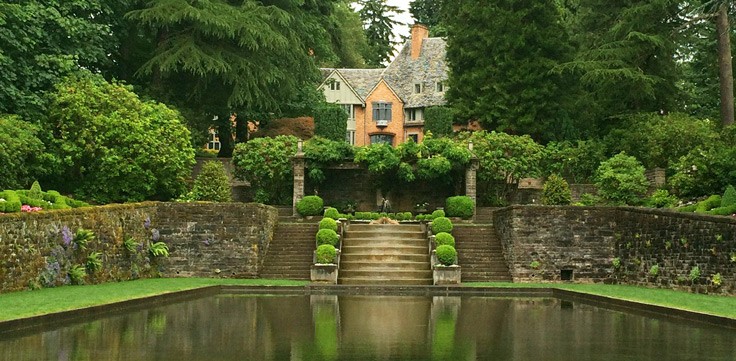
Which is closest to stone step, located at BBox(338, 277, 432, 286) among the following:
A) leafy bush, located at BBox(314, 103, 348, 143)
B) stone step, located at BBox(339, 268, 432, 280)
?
stone step, located at BBox(339, 268, 432, 280)

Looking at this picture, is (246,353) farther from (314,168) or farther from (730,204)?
(314,168)

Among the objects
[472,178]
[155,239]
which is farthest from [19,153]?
[472,178]

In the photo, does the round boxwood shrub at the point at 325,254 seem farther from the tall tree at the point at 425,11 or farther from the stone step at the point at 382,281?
the tall tree at the point at 425,11

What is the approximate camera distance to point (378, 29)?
9062 cm

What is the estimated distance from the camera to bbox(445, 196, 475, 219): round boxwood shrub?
42.7 m

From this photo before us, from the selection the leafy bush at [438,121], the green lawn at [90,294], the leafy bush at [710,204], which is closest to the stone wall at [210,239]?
the green lawn at [90,294]

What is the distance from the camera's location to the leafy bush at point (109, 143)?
3675cm

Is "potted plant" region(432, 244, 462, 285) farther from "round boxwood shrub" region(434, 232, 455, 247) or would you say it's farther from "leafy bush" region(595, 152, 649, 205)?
"leafy bush" region(595, 152, 649, 205)

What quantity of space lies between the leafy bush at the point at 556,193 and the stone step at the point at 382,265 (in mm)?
11106

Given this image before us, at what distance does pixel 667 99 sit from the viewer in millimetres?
49094

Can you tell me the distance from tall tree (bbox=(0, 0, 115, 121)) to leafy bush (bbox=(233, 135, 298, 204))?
28.2 ft

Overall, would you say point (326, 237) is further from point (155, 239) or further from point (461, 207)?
point (461, 207)

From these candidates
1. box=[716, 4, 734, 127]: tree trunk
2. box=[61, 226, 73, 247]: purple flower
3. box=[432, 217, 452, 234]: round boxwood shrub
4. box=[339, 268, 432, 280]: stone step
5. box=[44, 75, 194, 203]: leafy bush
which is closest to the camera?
box=[61, 226, 73, 247]: purple flower

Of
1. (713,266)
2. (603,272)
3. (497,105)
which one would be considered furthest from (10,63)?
(497,105)
